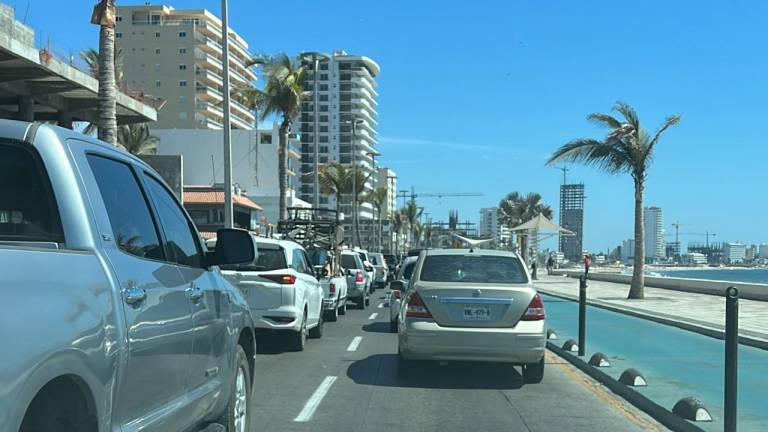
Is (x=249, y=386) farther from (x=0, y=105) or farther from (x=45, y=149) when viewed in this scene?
(x=0, y=105)

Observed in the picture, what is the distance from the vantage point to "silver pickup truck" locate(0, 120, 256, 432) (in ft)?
8.33

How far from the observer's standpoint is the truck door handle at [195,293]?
437 cm

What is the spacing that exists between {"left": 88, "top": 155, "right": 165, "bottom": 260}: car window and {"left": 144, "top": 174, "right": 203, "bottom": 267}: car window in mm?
220

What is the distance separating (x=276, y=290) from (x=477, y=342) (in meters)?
4.08

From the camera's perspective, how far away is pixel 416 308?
941 centimetres

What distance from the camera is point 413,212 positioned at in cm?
11925

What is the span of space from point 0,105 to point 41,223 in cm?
2250

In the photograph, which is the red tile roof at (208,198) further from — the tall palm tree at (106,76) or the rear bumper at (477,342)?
the rear bumper at (477,342)

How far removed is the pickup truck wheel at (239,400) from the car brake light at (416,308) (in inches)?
148

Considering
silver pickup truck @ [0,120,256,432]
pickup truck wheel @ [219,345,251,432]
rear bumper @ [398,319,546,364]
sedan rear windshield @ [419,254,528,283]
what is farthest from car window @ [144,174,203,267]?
sedan rear windshield @ [419,254,528,283]

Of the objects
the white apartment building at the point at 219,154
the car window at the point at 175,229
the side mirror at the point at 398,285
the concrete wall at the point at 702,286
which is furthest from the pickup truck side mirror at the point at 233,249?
the white apartment building at the point at 219,154

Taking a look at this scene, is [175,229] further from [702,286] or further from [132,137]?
[132,137]

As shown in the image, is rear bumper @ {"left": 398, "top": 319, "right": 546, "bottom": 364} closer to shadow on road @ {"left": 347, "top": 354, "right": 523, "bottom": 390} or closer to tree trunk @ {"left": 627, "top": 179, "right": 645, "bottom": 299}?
shadow on road @ {"left": 347, "top": 354, "right": 523, "bottom": 390}

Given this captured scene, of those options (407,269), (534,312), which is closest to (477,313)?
(534,312)
